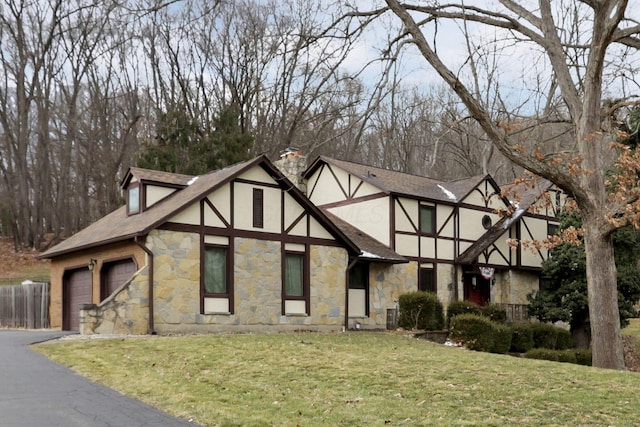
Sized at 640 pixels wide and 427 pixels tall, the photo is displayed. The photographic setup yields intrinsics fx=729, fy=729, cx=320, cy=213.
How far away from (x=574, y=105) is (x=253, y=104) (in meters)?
23.7

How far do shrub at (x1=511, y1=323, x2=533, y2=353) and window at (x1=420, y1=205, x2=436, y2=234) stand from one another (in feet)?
17.1

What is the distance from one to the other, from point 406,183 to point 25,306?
582 inches

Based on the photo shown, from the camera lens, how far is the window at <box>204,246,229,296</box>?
65.6 feet

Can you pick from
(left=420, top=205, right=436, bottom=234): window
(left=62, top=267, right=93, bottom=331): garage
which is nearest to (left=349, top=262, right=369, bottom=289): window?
(left=420, top=205, right=436, bottom=234): window

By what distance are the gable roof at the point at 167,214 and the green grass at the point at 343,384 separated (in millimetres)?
4164

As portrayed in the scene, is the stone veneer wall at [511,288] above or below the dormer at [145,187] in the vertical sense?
below

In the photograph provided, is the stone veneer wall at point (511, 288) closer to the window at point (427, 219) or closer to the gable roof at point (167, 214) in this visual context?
the window at point (427, 219)

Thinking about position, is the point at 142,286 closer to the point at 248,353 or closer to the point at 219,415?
the point at 248,353

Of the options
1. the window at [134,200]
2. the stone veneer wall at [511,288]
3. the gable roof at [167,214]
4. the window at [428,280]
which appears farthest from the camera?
the stone veneer wall at [511,288]

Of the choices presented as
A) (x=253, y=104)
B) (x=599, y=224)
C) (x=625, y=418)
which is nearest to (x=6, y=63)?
(x=253, y=104)

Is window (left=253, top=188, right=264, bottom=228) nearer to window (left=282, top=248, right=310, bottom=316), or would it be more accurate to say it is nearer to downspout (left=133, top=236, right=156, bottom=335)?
window (left=282, top=248, right=310, bottom=316)

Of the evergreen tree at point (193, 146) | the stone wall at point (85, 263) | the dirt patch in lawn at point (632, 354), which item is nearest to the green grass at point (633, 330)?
the dirt patch in lawn at point (632, 354)

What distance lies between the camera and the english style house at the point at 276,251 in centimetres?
1905

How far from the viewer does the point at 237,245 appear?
67.5 ft
